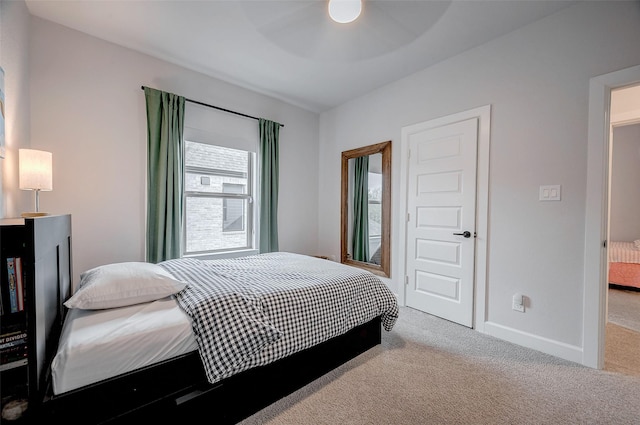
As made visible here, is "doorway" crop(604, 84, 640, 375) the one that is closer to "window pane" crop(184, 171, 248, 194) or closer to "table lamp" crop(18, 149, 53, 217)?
"window pane" crop(184, 171, 248, 194)

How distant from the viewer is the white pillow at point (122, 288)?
4.59ft

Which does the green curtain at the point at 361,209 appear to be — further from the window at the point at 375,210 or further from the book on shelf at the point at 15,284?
the book on shelf at the point at 15,284

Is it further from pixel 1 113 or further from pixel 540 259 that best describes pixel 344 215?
pixel 1 113

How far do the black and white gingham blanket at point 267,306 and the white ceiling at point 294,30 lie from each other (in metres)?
2.07

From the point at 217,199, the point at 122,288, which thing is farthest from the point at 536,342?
the point at 217,199

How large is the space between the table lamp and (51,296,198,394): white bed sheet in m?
0.98

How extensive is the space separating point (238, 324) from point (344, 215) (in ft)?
9.19

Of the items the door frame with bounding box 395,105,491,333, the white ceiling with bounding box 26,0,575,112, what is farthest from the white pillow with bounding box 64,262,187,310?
the door frame with bounding box 395,105,491,333

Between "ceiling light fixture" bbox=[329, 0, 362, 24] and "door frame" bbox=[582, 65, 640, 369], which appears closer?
"ceiling light fixture" bbox=[329, 0, 362, 24]

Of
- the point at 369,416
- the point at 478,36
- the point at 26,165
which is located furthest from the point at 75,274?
the point at 478,36

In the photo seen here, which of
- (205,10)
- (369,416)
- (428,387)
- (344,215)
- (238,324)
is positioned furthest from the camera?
(344,215)

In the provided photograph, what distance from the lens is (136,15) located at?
Answer: 2238 mm

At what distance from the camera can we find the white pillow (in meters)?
1.40

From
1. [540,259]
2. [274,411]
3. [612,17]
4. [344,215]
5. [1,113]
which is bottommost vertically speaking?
[274,411]
